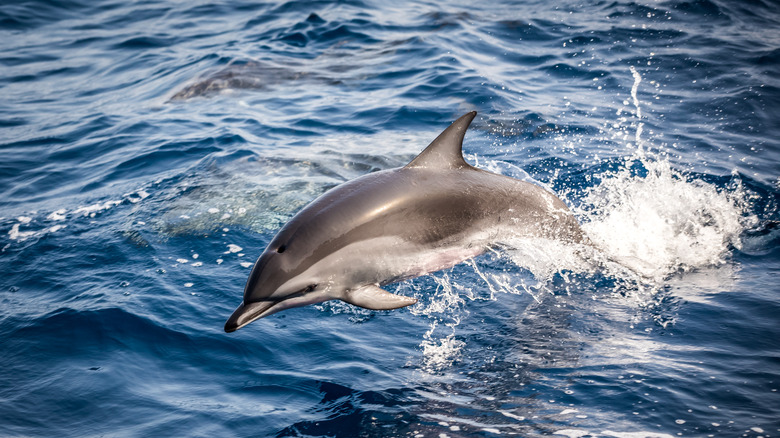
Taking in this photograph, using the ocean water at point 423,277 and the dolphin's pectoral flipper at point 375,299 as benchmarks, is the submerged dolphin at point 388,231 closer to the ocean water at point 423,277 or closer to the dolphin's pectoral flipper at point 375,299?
the dolphin's pectoral flipper at point 375,299

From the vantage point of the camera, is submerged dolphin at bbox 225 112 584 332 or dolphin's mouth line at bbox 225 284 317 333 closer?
dolphin's mouth line at bbox 225 284 317 333

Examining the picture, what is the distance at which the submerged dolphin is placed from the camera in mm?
4816

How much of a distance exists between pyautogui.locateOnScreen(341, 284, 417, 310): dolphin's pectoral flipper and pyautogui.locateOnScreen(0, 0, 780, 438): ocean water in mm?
707

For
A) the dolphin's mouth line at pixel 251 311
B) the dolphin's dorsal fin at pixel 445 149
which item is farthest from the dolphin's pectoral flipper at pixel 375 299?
the dolphin's dorsal fin at pixel 445 149

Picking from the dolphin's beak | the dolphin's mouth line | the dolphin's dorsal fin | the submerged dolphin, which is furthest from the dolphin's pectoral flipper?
the dolphin's dorsal fin

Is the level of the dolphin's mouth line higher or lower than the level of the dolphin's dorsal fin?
lower

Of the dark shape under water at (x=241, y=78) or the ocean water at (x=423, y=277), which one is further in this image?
the dark shape under water at (x=241, y=78)

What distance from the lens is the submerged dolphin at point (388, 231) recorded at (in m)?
4.82

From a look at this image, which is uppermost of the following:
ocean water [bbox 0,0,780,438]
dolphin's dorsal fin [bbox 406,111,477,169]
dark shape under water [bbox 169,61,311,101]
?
dolphin's dorsal fin [bbox 406,111,477,169]

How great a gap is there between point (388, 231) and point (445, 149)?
3.09 ft

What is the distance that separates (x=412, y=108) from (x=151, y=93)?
5.77m

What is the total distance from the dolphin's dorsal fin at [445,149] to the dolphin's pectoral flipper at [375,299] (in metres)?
1.17

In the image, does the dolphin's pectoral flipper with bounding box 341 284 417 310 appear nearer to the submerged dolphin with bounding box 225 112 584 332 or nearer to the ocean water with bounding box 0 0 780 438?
the submerged dolphin with bounding box 225 112 584 332

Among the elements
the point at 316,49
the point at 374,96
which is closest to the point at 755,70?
the point at 374,96
